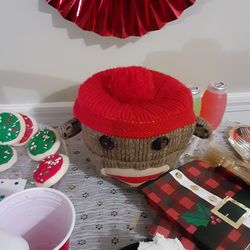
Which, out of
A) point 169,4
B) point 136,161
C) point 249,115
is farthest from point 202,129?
point 249,115

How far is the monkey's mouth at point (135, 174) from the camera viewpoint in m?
0.56

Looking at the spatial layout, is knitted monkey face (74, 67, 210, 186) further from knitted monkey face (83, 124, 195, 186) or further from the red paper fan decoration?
the red paper fan decoration

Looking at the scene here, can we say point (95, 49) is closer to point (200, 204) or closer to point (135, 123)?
point (135, 123)

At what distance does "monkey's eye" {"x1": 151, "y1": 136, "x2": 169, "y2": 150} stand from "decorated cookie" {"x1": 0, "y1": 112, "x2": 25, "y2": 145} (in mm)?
290

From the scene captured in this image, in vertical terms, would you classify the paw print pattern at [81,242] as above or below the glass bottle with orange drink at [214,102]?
below

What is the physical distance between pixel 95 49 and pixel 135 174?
34 cm

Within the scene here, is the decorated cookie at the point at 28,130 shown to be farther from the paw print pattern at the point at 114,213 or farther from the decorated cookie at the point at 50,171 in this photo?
the paw print pattern at the point at 114,213

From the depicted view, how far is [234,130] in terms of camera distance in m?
0.75

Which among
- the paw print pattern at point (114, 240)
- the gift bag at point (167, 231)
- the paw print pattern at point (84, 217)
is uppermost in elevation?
the gift bag at point (167, 231)

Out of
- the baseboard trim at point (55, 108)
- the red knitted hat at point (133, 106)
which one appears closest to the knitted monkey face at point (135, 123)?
the red knitted hat at point (133, 106)

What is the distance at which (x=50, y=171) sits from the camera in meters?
0.58

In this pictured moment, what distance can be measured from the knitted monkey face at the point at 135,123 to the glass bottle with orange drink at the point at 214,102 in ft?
0.45

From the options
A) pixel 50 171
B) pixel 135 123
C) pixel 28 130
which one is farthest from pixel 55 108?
pixel 135 123

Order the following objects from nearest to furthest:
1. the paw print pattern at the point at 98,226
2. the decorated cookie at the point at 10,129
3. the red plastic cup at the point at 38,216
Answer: the red plastic cup at the point at 38,216 → the paw print pattern at the point at 98,226 → the decorated cookie at the point at 10,129
